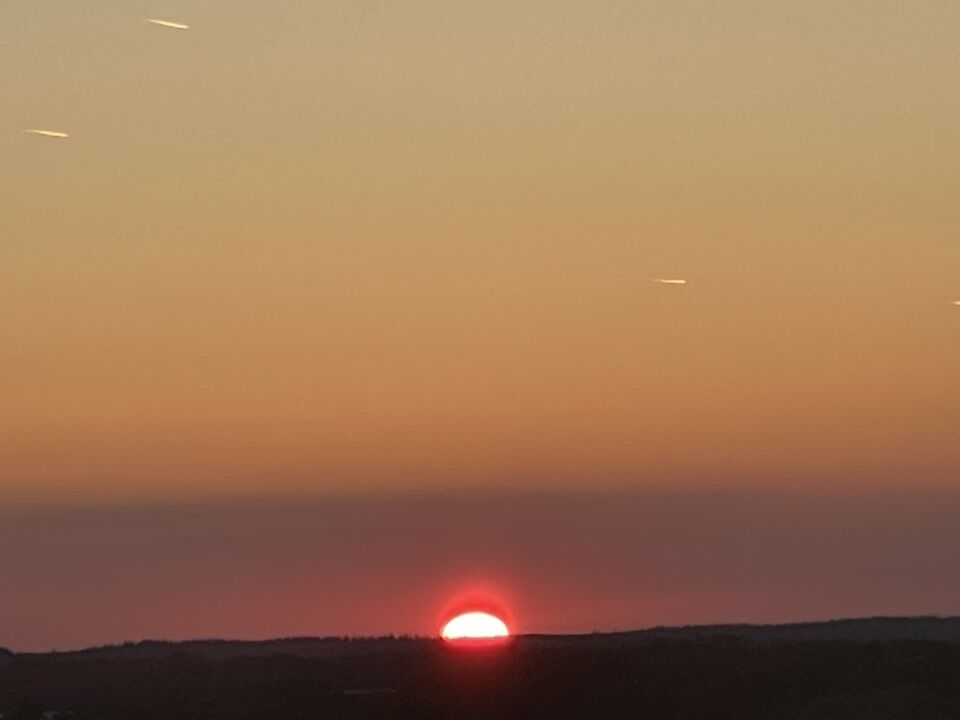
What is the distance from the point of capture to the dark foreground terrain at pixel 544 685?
74.3m

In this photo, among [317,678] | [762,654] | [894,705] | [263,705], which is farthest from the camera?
[317,678]

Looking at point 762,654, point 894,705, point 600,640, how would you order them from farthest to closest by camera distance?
point 600,640 < point 762,654 < point 894,705

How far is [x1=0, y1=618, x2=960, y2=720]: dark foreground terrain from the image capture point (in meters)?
74.3

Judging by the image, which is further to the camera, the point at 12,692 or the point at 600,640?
the point at 600,640

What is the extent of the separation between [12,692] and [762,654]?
32839 millimetres

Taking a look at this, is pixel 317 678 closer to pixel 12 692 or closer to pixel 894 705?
pixel 12 692

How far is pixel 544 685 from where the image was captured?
82.9m

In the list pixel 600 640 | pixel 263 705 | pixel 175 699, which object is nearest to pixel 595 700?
pixel 263 705

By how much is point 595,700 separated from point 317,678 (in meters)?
22.1

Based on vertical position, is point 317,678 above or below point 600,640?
below

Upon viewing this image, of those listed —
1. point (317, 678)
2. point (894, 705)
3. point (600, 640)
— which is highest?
point (600, 640)

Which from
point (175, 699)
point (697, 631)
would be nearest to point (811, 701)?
point (175, 699)

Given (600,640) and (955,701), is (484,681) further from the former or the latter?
(600,640)

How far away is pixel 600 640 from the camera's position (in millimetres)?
126562
